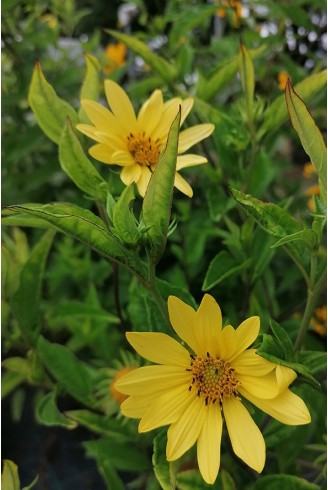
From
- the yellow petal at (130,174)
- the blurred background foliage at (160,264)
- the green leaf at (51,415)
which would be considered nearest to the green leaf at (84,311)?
the blurred background foliage at (160,264)

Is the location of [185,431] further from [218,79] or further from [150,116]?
[218,79]

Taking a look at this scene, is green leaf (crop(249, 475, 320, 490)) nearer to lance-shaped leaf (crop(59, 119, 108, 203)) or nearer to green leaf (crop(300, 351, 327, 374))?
green leaf (crop(300, 351, 327, 374))

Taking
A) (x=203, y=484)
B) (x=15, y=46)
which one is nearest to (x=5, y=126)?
(x=15, y=46)

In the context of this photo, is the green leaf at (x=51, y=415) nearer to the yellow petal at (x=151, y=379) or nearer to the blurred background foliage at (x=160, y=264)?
the blurred background foliage at (x=160, y=264)

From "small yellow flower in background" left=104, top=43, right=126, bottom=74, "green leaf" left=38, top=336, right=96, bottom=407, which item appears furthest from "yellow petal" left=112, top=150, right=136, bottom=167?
"small yellow flower in background" left=104, top=43, right=126, bottom=74

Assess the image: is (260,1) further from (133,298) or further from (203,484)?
(203,484)

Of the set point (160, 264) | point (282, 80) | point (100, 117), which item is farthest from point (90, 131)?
point (282, 80)
